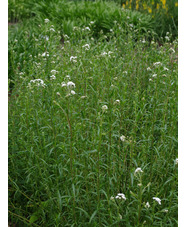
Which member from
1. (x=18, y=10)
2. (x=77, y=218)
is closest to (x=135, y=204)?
(x=77, y=218)

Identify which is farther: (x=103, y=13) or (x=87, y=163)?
(x=103, y=13)

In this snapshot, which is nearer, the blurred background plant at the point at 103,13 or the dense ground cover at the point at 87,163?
the dense ground cover at the point at 87,163

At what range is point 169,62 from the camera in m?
4.45

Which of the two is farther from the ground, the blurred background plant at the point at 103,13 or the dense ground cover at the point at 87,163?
the blurred background plant at the point at 103,13

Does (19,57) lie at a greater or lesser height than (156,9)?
lesser

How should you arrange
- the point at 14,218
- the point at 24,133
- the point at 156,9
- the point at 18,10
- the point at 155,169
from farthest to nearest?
the point at 18,10
the point at 156,9
the point at 24,133
the point at 14,218
the point at 155,169

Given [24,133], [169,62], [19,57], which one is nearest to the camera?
[24,133]

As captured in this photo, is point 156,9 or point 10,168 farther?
point 156,9

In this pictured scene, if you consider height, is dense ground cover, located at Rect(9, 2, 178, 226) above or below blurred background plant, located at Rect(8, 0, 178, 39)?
below

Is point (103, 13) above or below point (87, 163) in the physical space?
above

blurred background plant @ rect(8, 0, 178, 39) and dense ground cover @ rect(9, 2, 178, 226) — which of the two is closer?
dense ground cover @ rect(9, 2, 178, 226)

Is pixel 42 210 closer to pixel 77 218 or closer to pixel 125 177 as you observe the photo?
pixel 77 218
